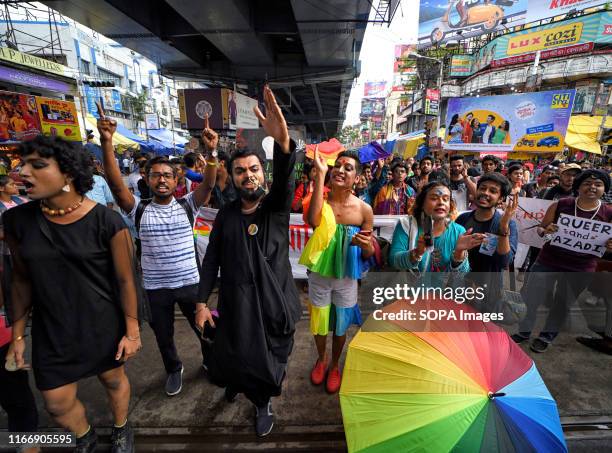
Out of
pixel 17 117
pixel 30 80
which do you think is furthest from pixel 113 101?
pixel 17 117

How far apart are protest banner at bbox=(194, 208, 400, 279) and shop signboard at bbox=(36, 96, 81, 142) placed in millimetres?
7808

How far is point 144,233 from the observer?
2281 millimetres

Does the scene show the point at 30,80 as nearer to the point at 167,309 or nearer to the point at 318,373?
the point at 167,309

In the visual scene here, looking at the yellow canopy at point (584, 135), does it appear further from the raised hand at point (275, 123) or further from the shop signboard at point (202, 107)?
the raised hand at point (275, 123)

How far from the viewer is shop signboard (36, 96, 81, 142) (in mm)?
9141

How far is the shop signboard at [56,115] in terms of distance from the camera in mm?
9141

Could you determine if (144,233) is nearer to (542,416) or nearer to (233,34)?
(542,416)

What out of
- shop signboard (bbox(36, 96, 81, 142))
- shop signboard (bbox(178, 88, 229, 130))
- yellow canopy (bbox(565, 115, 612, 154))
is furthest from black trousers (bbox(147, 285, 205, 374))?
yellow canopy (bbox(565, 115, 612, 154))

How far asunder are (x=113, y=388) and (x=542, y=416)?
7.85 ft

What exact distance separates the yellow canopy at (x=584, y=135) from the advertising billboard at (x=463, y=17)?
7.42 meters

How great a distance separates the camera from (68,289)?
1.67 metres

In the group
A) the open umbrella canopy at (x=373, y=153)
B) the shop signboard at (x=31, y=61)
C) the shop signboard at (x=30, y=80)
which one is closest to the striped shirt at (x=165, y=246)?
the open umbrella canopy at (x=373, y=153)

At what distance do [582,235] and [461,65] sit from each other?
113 ft

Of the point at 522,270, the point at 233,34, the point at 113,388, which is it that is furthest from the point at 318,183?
the point at 233,34
